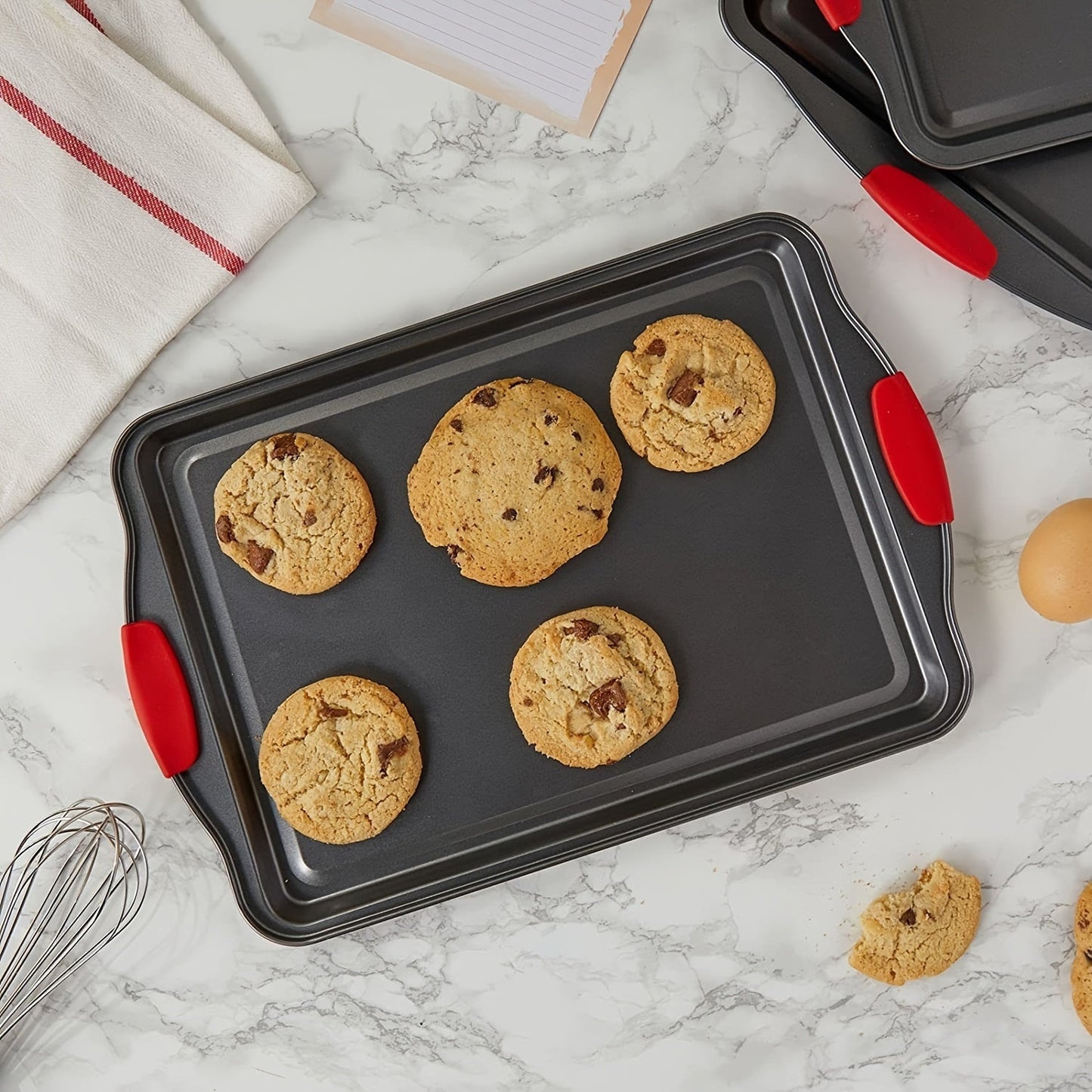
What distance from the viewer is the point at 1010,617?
1.28 m

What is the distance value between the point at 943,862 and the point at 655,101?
1.14 meters

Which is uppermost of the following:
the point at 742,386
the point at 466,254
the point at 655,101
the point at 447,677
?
the point at 655,101

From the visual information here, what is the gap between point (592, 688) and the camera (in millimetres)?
1177

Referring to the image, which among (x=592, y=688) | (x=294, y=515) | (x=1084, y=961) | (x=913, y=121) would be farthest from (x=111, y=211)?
(x=1084, y=961)

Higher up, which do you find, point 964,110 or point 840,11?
point 840,11

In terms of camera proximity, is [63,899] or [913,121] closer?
[913,121]

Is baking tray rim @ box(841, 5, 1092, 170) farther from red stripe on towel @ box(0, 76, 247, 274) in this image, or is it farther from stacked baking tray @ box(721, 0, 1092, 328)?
red stripe on towel @ box(0, 76, 247, 274)

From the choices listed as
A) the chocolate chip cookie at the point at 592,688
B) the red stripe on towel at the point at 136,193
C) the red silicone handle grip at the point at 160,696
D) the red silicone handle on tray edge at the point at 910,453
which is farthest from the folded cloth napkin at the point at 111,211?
the red silicone handle on tray edge at the point at 910,453

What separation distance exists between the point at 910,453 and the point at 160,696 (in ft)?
3.36

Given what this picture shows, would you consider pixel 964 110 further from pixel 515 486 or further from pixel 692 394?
pixel 515 486

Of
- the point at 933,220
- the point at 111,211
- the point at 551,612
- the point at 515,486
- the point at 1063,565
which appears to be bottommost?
the point at 1063,565

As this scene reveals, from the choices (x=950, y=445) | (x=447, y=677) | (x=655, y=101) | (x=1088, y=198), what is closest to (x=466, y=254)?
(x=655, y=101)

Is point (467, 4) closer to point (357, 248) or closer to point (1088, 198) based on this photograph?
point (357, 248)

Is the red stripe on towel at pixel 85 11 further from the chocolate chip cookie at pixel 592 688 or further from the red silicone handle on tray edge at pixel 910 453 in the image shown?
the red silicone handle on tray edge at pixel 910 453
